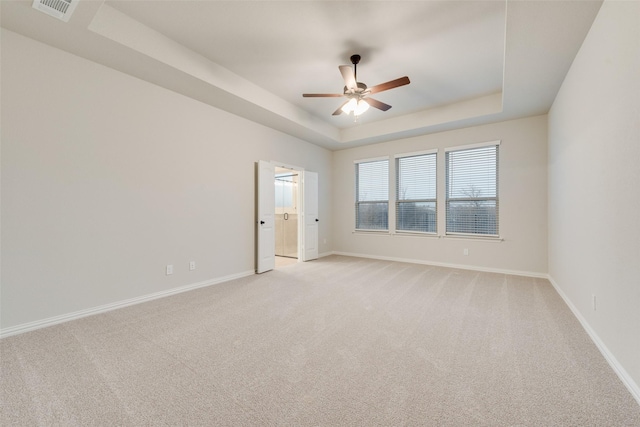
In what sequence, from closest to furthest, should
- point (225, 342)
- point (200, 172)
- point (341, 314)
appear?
point (225, 342), point (341, 314), point (200, 172)

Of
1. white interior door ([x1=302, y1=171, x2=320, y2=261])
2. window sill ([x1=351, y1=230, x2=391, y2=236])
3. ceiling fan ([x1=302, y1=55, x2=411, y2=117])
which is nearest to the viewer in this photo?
ceiling fan ([x1=302, y1=55, x2=411, y2=117])

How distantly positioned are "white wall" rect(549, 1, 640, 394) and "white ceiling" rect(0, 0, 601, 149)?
41 cm

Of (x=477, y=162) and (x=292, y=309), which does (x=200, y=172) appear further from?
(x=477, y=162)

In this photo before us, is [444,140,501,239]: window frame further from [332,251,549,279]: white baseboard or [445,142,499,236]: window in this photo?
[332,251,549,279]: white baseboard

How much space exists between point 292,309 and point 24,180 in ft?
9.38

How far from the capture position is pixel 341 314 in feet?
9.35

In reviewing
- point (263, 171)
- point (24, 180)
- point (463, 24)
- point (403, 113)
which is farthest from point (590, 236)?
point (24, 180)

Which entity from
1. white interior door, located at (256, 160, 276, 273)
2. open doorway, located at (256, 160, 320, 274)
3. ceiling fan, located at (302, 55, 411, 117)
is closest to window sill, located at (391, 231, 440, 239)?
open doorway, located at (256, 160, 320, 274)

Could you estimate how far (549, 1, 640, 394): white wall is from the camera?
1.65m

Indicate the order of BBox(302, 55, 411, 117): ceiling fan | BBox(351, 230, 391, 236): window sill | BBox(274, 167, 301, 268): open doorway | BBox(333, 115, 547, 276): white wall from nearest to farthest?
BBox(302, 55, 411, 117): ceiling fan < BBox(333, 115, 547, 276): white wall < BBox(351, 230, 391, 236): window sill < BBox(274, 167, 301, 268): open doorway

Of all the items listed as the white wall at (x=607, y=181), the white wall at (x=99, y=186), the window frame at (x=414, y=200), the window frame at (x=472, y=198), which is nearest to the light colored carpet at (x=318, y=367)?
the white wall at (x=607, y=181)

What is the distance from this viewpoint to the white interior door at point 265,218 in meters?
4.76

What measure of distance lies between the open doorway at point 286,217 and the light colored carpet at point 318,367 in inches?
139

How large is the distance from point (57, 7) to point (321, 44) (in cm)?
234
